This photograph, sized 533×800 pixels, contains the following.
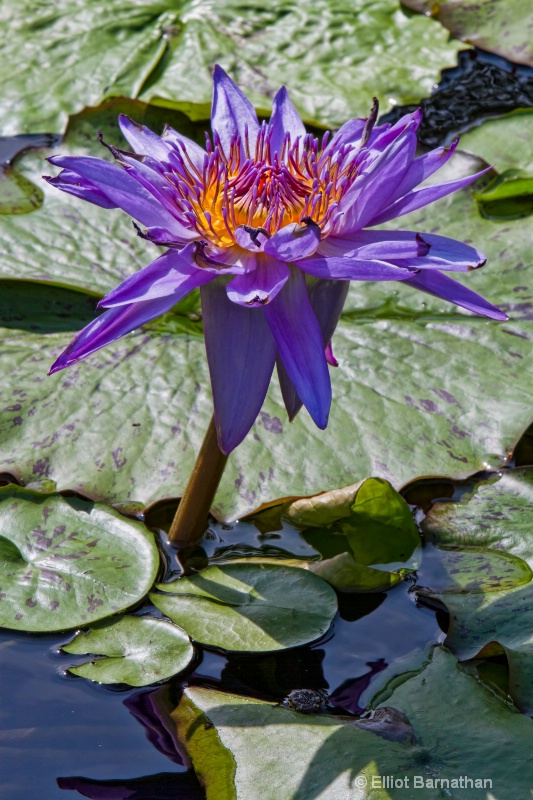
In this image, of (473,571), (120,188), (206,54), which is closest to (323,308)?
(120,188)

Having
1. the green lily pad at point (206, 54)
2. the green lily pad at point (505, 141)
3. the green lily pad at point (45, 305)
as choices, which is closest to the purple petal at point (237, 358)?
the green lily pad at point (45, 305)

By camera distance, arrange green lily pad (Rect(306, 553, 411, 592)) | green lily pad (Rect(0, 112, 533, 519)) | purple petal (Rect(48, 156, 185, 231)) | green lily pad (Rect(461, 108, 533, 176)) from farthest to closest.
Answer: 1. green lily pad (Rect(461, 108, 533, 176))
2. green lily pad (Rect(0, 112, 533, 519))
3. green lily pad (Rect(306, 553, 411, 592))
4. purple petal (Rect(48, 156, 185, 231))

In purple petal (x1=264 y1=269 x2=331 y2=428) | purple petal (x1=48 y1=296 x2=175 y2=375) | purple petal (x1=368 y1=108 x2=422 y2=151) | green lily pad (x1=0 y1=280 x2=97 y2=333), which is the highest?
purple petal (x1=368 y1=108 x2=422 y2=151)

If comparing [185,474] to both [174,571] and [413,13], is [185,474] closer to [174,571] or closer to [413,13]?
[174,571]

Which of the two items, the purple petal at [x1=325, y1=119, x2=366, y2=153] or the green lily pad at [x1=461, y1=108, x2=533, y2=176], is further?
the green lily pad at [x1=461, y1=108, x2=533, y2=176]

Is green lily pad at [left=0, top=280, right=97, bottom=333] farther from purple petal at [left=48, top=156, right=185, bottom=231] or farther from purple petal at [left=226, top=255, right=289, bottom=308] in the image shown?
purple petal at [left=226, top=255, right=289, bottom=308]

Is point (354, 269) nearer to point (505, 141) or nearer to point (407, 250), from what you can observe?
point (407, 250)

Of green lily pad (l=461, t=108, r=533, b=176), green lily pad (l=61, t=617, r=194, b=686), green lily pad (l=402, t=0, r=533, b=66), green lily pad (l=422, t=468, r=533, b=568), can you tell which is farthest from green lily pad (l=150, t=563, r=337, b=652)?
green lily pad (l=402, t=0, r=533, b=66)
